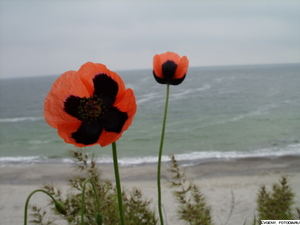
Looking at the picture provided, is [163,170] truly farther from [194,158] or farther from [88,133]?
[88,133]

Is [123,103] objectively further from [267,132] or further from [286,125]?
[286,125]

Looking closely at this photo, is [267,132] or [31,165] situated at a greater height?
[267,132]

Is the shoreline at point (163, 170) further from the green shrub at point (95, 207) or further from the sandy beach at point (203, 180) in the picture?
the green shrub at point (95, 207)

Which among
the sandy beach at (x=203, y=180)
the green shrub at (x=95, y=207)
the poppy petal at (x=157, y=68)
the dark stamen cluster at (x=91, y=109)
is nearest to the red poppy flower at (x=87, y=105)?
the dark stamen cluster at (x=91, y=109)

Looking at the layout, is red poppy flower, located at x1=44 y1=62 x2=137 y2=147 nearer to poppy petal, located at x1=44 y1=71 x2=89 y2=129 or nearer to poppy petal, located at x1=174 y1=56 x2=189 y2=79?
poppy petal, located at x1=44 y1=71 x2=89 y2=129

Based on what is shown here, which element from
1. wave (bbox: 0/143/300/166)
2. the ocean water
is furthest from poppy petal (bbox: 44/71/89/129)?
the ocean water

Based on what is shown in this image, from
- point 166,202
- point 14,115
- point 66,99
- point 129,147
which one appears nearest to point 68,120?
point 66,99

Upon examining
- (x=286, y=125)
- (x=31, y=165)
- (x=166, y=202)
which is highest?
(x=286, y=125)

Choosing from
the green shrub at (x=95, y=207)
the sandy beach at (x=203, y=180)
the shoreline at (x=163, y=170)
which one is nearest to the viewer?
the green shrub at (x=95, y=207)
